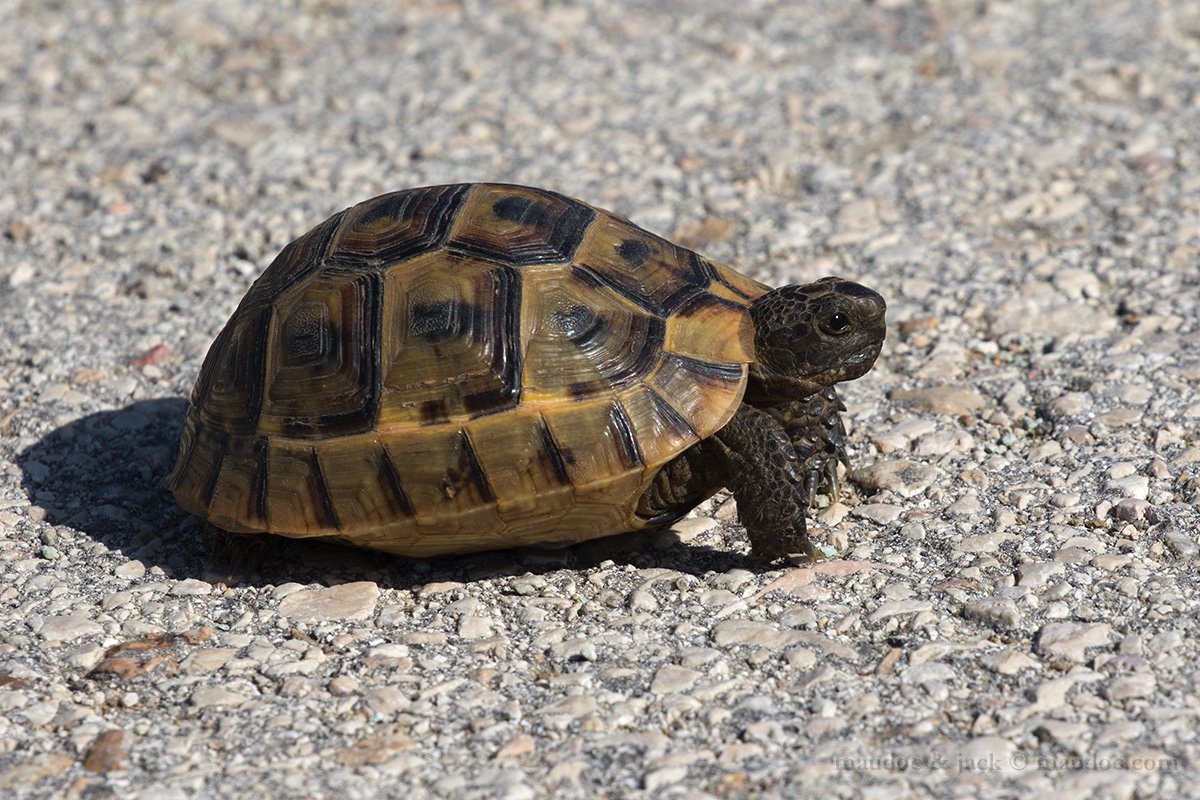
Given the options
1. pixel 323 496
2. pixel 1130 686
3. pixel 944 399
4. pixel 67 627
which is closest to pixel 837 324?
pixel 944 399

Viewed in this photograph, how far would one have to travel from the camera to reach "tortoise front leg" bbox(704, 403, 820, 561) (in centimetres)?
409

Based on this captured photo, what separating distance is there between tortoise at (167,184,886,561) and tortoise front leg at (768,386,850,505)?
10cm

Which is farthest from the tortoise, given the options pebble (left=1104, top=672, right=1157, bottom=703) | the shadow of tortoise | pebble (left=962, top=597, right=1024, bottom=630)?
pebble (left=1104, top=672, right=1157, bottom=703)

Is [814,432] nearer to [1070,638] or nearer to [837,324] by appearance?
[837,324]

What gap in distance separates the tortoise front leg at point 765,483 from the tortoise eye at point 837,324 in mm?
361

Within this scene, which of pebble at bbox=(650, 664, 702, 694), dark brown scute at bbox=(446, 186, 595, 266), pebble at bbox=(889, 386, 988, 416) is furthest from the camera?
pebble at bbox=(889, 386, 988, 416)

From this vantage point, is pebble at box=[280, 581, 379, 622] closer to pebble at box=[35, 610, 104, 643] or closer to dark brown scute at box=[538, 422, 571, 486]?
pebble at box=[35, 610, 104, 643]

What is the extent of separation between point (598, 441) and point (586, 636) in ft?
1.84

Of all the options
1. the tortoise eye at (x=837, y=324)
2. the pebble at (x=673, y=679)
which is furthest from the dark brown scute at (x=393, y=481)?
the tortoise eye at (x=837, y=324)

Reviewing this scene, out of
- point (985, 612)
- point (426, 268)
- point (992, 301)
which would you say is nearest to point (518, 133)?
point (992, 301)

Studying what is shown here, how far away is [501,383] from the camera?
13.0 feet

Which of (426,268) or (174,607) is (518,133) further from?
(174,607)

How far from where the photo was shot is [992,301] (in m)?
5.71

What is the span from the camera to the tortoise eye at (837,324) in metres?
4.23
